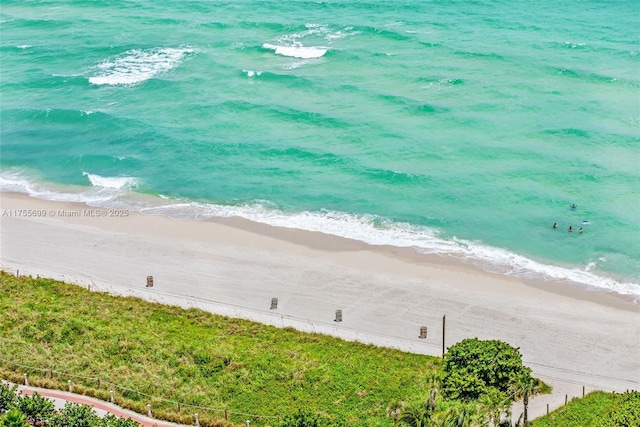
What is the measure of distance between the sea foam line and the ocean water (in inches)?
6.9

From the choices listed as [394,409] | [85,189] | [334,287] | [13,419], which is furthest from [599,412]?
[85,189]

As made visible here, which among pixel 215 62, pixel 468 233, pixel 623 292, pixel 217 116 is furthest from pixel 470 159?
pixel 215 62

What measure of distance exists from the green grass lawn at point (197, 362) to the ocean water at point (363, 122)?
15499 millimetres

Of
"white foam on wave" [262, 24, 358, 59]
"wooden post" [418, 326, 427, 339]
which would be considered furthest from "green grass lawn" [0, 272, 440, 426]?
"white foam on wave" [262, 24, 358, 59]

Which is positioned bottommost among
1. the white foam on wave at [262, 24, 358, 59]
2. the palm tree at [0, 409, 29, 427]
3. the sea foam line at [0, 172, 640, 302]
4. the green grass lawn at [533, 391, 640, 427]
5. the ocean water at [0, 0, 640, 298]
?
the green grass lawn at [533, 391, 640, 427]

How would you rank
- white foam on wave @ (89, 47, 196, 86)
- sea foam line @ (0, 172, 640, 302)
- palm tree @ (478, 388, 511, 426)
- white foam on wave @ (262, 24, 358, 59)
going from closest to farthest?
palm tree @ (478, 388, 511, 426) < sea foam line @ (0, 172, 640, 302) < white foam on wave @ (89, 47, 196, 86) < white foam on wave @ (262, 24, 358, 59)

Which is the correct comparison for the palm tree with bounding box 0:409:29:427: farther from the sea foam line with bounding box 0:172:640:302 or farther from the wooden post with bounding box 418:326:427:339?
the sea foam line with bounding box 0:172:640:302

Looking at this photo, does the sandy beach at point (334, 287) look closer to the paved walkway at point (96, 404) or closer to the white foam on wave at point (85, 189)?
the white foam on wave at point (85, 189)

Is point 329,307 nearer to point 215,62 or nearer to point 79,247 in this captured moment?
point 79,247

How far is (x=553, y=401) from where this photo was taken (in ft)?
149

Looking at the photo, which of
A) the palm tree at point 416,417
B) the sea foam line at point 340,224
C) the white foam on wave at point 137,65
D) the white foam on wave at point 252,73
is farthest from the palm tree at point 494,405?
the white foam on wave at point 137,65

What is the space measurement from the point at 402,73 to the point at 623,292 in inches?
1452

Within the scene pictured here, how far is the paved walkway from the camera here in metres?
41.7

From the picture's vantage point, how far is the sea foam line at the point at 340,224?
58406 mm
